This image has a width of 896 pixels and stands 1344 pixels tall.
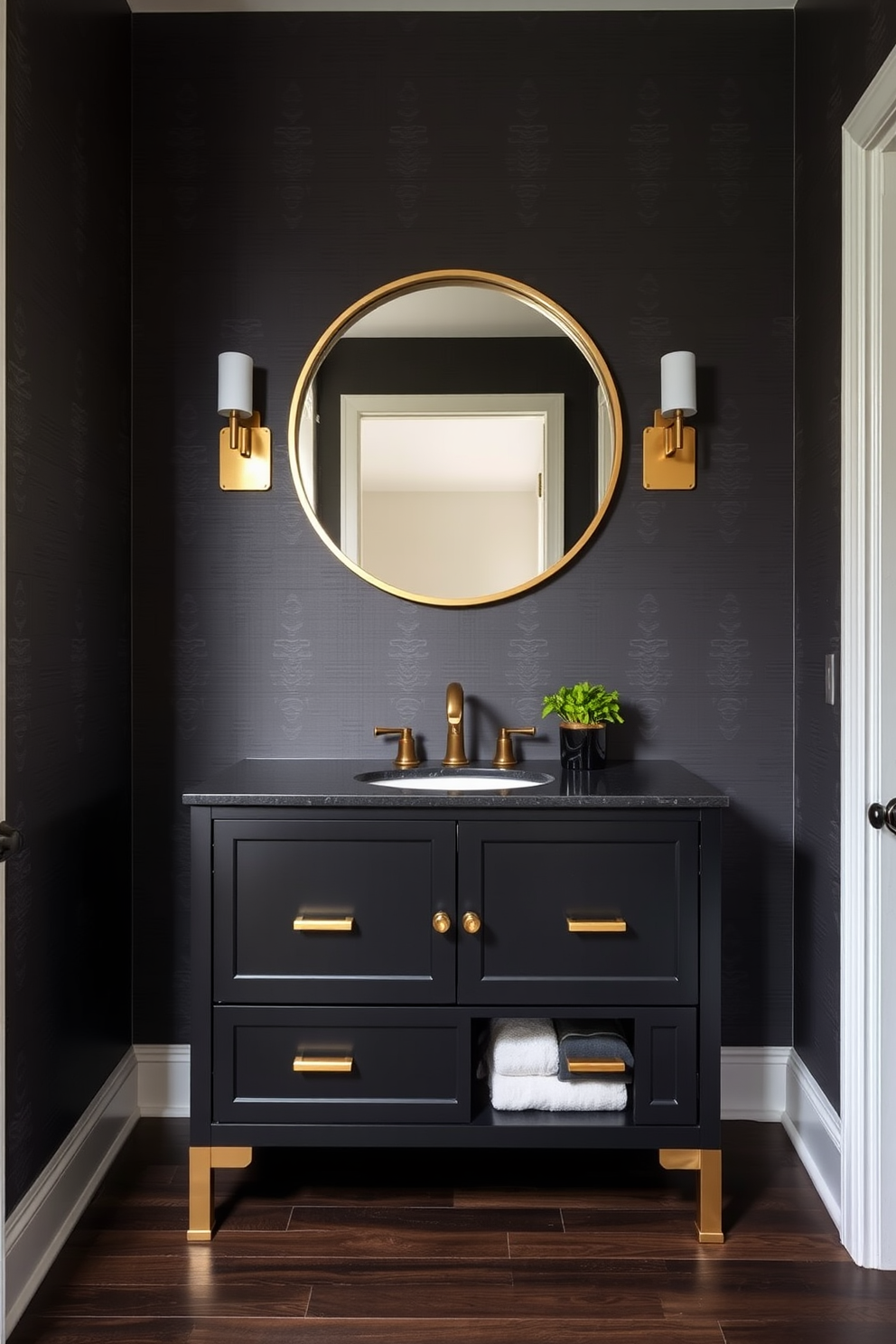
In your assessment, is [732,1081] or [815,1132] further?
[732,1081]

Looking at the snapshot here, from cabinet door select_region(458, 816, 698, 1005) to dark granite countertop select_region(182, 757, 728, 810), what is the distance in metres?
0.05

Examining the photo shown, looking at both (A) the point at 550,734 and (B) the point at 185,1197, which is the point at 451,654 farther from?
(B) the point at 185,1197

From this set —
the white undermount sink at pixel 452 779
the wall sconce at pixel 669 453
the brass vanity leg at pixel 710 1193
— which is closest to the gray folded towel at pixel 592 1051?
the brass vanity leg at pixel 710 1193

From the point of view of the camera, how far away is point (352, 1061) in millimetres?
1805

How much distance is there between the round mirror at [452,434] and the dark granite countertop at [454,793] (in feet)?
1.83

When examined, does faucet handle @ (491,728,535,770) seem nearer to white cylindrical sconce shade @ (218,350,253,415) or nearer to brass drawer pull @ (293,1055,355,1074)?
brass drawer pull @ (293,1055,355,1074)

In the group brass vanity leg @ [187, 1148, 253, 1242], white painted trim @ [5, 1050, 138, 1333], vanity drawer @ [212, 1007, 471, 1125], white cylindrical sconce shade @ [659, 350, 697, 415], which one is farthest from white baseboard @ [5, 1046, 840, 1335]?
white cylindrical sconce shade @ [659, 350, 697, 415]

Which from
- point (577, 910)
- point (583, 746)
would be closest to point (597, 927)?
point (577, 910)

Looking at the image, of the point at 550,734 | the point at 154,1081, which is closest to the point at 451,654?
the point at 550,734

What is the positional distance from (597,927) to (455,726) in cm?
62

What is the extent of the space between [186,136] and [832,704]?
6.72ft

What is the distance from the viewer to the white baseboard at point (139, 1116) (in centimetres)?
166

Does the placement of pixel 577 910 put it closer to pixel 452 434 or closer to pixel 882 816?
pixel 882 816

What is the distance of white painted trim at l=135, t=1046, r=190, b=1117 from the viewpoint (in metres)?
2.34
